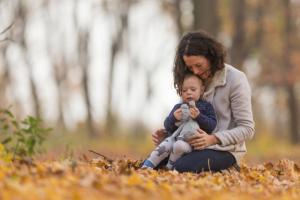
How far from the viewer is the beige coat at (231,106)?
6766 millimetres

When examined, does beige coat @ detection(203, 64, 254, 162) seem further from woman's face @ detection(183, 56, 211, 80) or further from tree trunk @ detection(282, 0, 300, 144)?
tree trunk @ detection(282, 0, 300, 144)

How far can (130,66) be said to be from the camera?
34.9 meters

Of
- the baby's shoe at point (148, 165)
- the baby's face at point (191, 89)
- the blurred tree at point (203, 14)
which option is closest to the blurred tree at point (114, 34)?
the blurred tree at point (203, 14)

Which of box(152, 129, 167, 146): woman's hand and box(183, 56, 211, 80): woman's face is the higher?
box(183, 56, 211, 80): woman's face

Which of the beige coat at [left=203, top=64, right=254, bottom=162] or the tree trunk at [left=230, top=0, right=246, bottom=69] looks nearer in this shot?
the beige coat at [left=203, top=64, right=254, bottom=162]

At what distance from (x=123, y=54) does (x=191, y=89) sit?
26945 millimetres

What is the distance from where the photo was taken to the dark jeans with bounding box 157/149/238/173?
263 inches

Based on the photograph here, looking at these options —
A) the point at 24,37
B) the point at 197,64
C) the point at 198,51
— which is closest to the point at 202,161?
the point at 197,64

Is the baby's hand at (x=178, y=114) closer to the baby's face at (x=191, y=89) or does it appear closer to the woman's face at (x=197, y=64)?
the baby's face at (x=191, y=89)

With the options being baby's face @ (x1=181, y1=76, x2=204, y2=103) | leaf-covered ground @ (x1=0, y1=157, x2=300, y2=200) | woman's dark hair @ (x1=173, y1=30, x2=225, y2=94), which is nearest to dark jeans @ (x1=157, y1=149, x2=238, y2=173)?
leaf-covered ground @ (x1=0, y1=157, x2=300, y2=200)

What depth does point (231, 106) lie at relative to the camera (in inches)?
271

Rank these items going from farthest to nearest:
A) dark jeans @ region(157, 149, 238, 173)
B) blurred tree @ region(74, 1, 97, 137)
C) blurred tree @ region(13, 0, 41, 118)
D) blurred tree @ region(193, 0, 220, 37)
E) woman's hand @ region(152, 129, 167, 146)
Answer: blurred tree @ region(74, 1, 97, 137) → blurred tree @ region(13, 0, 41, 118) → blurred tree @ region(193, 0, 220, 37) → woman's hand @ region(152, 129, 167, 146) → dark jeans @ region(157, 149, 238, 173)

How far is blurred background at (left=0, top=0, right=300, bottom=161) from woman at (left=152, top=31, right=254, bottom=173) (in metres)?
17.5

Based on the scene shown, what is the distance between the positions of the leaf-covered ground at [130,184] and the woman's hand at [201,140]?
0.90 feet
